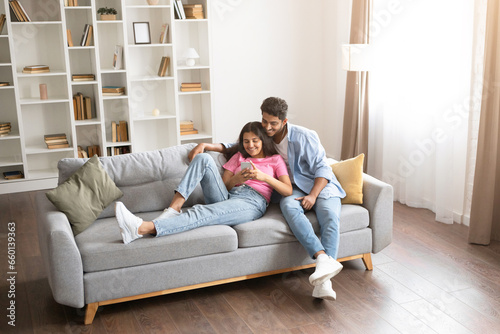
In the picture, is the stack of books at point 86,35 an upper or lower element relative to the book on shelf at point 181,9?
lower

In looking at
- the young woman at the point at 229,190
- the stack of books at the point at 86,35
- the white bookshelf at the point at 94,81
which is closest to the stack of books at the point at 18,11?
the white bookshelf at the point at 94,81

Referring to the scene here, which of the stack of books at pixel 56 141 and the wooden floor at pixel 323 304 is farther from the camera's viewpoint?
the stack of books at pixel 56 141

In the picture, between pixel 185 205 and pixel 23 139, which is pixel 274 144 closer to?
pixel 185 205

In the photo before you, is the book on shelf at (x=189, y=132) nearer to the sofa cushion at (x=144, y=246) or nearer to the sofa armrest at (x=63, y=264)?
the sofa cushion at (x=144, y=246)

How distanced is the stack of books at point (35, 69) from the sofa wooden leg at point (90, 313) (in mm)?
3046

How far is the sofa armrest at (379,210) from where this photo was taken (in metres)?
3.47

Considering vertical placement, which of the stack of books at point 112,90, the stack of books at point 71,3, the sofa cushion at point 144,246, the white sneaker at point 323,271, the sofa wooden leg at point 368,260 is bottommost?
the sofa wooden leg at point 368,260

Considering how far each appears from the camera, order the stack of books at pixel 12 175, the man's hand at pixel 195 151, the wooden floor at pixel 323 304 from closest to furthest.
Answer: the wooden floor at pixel 323 304
the man's hand at pixel 195 151
the stack of books at pixel 12 175

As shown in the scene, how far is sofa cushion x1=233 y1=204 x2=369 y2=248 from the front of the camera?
3.23 m

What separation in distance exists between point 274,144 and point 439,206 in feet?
5.15

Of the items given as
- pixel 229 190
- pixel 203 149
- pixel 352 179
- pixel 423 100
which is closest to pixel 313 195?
pixel 352 179

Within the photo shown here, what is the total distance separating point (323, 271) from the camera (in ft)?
9.99

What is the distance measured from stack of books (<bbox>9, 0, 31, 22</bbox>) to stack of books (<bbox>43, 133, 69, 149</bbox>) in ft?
3.59

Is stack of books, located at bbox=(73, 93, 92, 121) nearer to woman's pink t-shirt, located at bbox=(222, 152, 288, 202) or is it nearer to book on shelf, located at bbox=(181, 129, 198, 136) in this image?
book on shelf, located at bbox=(181, 129, 198, 136)
